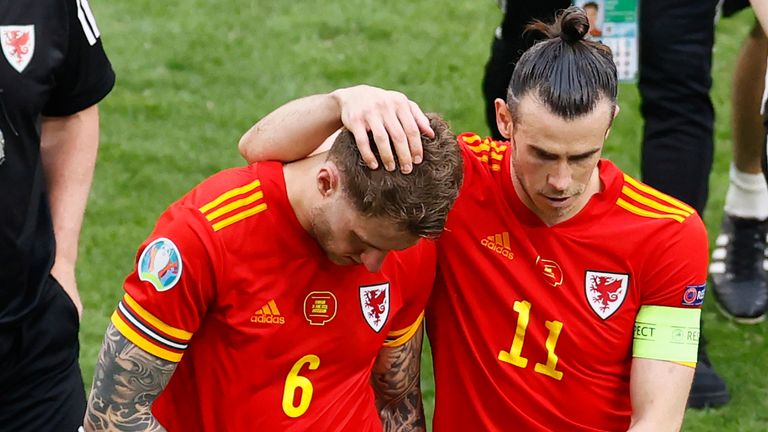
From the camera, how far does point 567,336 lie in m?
3.59

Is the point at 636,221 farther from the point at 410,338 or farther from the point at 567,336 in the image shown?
the point at 410,338

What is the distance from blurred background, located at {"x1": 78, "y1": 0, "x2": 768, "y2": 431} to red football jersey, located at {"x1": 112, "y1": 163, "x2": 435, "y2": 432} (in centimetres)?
240

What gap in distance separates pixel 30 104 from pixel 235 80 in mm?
4352

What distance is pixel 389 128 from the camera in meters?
3.01

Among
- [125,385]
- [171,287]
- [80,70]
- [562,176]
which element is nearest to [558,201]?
[562,176]

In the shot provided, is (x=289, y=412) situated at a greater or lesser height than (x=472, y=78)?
greater

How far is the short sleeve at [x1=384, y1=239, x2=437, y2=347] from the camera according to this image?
3484mm

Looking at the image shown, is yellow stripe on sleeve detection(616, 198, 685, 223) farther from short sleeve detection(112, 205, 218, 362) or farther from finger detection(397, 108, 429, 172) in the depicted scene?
short sleeve detection(112, 205, 218, 362)

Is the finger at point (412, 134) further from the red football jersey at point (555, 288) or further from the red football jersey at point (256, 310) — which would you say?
the red football jersey at point (555, 288)

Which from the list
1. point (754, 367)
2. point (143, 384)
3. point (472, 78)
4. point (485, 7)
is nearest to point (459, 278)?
point (143, 384)

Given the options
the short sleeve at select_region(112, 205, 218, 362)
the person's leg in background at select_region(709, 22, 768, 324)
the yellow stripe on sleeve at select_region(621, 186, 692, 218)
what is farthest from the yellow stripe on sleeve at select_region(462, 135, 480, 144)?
the person's leg in background at select_region(709, 22, 768, 324)

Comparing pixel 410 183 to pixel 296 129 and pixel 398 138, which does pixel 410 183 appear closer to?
pixel 398 138

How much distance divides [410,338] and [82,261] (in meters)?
2.84

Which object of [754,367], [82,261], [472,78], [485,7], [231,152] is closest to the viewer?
[754,367]
